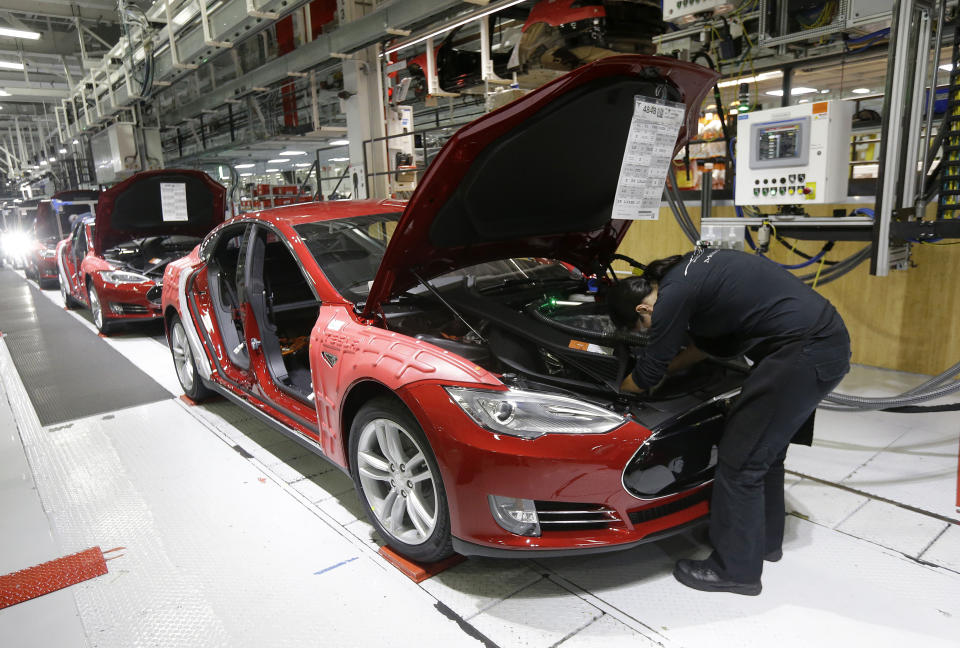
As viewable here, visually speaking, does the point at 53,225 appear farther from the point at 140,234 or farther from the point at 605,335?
the point at 605,335

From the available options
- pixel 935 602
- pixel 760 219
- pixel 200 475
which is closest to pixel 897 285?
pixel 760 219

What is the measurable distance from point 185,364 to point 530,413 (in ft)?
10.9

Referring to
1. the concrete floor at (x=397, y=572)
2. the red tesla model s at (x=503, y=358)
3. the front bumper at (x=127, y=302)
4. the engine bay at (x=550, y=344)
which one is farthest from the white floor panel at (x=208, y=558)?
the front bumper at (x=127, y=302)

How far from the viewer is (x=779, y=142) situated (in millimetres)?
3367

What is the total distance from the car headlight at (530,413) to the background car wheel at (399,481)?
0.23m

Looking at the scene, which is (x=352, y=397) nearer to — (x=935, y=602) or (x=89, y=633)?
(x=89, y=633)

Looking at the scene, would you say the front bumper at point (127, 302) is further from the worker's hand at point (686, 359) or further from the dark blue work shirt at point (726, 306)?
the dark blue work shirt at point (726, 306)

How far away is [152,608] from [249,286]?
163cm

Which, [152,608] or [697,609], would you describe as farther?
[152,608]

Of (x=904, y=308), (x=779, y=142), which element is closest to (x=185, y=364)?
(x=779, y=142)

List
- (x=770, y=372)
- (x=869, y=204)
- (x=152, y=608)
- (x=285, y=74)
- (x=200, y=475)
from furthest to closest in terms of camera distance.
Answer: (x=285, y=74) → (x=869, y=204) → (x=200, y=475) → (x=152, y=608) → (x=770, y=372)

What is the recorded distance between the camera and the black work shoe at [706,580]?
2.04 m

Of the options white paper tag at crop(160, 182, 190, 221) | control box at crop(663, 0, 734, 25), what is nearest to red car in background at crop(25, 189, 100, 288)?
white paper tag at crop(160, 182, 190, 221)

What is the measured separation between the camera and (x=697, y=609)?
198 cm
